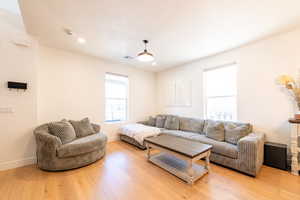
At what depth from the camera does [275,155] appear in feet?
8.18

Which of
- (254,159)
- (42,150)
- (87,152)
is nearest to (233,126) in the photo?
(254,159)

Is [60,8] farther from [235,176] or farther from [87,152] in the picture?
[235,176]

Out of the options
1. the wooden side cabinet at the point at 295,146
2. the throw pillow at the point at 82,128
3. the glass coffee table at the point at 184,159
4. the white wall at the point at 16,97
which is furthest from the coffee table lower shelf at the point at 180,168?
the white wall at the point at 16,97

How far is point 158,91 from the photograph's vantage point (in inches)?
225

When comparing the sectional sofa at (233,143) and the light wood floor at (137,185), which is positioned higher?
the sectional sofa at (233,143)

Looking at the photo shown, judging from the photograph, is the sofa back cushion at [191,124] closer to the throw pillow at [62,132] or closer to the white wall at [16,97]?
the throw pillow at [62,132]

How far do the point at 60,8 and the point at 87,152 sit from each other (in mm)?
2572

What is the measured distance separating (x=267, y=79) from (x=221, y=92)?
1.04 m

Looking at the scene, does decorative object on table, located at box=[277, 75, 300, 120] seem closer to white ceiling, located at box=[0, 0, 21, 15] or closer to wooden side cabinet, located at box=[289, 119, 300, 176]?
wooden side cabinet, located at box=[289, 119, 300, 176]

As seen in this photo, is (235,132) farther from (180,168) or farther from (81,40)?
(81,40)

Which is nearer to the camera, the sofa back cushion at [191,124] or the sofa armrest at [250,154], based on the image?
the sofa armrest at [250,154]

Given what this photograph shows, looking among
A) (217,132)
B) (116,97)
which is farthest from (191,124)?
(116,97)

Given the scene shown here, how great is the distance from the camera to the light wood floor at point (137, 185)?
5.88 feet

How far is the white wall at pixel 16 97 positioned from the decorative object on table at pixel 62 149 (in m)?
0.37
